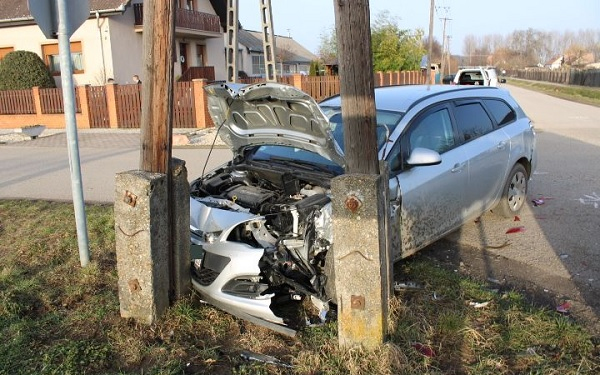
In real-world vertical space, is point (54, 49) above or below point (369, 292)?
above

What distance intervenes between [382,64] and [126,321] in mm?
30016

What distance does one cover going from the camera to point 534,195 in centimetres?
782

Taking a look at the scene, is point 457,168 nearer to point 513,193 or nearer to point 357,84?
point 513,193

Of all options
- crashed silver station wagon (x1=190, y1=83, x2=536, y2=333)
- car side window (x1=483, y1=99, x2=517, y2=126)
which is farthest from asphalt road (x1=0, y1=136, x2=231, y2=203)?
car side window (x1=483, y1=99, x2=517, y2=126)

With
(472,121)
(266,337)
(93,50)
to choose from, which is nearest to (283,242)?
(266,337)

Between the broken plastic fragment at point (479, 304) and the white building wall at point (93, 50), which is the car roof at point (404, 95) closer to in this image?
the broken plastic fragment at point (479, 304)

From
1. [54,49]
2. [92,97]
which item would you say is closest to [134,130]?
[92,97]

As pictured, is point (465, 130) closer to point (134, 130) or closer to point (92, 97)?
point (134, 130)

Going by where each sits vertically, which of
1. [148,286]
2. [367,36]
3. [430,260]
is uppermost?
[367,36]

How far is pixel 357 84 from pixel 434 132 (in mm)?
2192

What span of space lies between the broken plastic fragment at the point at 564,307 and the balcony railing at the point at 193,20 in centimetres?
2308

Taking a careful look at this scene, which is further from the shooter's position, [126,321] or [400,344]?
[126,321]

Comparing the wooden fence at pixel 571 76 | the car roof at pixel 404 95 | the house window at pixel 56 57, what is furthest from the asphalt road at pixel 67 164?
the wooden fence at pixel 571 76

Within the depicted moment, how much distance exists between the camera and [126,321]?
396 centimetres
